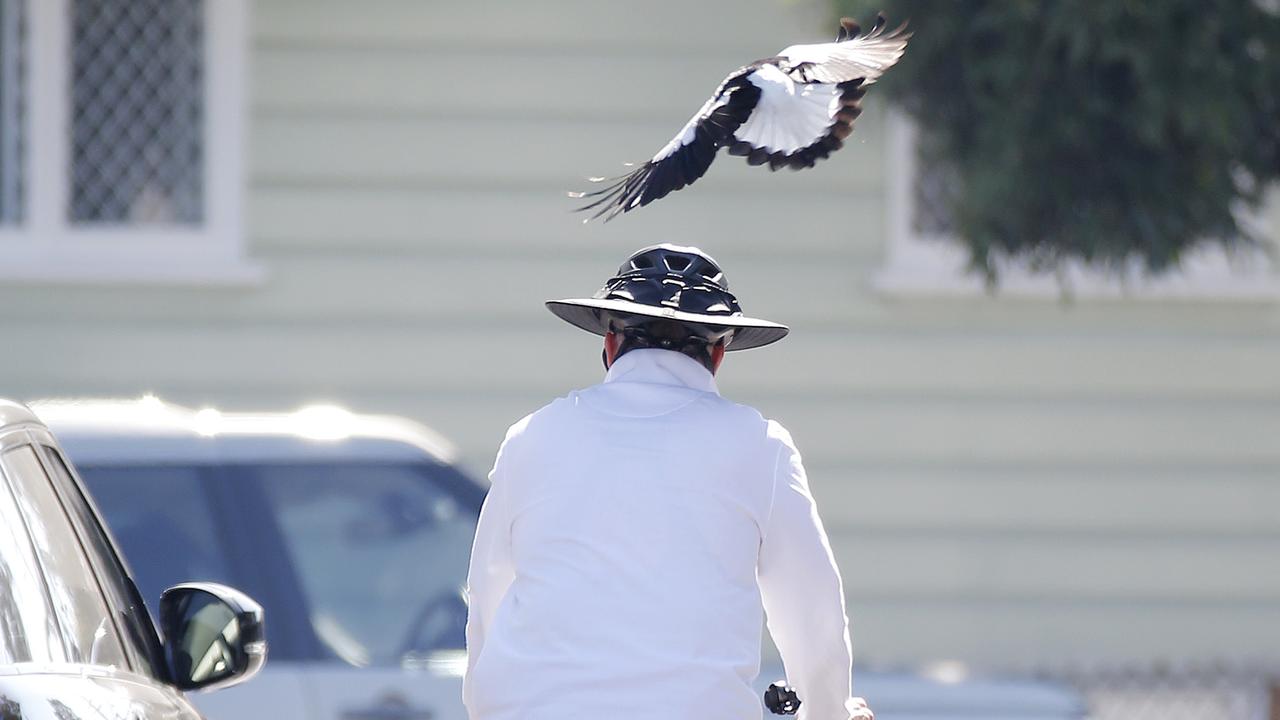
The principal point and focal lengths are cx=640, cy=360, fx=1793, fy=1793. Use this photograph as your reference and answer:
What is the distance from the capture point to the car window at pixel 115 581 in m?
3.10

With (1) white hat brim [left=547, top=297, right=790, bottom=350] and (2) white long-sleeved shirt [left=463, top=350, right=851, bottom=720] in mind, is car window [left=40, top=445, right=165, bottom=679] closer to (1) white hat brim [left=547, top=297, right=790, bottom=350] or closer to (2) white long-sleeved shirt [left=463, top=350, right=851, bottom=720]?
(2) white long-sleeved shirt [left=463, top=350, right=851, bottom=720]

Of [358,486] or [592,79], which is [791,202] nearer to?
[592,79]

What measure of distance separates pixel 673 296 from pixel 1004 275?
5435mm

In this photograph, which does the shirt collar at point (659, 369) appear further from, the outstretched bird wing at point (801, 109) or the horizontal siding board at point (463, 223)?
the horizontal siding board at point (463, 223)

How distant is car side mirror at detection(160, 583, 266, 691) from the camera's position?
10.2 ft

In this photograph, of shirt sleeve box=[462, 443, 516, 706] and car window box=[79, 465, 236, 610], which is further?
car window box=[79, 465, 236, 610]

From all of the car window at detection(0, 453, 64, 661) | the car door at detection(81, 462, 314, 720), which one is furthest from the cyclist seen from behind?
the car door at detection(81, 462, 314, 720)

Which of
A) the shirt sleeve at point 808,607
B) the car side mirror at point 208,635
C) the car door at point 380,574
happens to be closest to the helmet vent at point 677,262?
the shirt sleeve at point 808,607

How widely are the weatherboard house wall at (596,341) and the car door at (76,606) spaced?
4860 millimetres

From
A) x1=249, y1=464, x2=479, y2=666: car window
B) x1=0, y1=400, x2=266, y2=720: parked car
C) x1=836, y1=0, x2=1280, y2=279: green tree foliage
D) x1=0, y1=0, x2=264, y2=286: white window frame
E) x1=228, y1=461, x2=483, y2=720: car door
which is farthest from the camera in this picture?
x1=0, y1=0, x2=264, y2=286: white window frame

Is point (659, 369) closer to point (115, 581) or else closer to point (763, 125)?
point (763, 125)

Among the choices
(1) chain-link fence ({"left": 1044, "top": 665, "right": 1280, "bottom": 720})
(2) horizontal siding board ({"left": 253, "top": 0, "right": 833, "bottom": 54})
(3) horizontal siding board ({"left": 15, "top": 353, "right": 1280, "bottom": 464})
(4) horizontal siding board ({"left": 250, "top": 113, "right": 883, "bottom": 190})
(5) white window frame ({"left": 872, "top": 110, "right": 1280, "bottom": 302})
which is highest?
(2) horizontal siding board ({"left": 253, "top": 0, "right": 833, "bottom": 54})

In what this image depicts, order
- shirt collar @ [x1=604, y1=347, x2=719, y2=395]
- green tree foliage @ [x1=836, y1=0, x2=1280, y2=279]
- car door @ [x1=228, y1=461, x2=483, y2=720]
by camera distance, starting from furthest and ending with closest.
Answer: green tree foliage @ [x1=836, y1=0, x2=1280, y2=279]
car door @ [x1=228, y1=461, x2=483, y2=720]
shirt collar @ [x1=604, y1=347, x2=719, y2=395]

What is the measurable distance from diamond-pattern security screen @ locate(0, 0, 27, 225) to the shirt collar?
6053 mm
